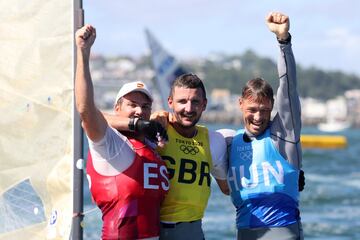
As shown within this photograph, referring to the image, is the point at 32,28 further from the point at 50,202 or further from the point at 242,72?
the point at 242,72

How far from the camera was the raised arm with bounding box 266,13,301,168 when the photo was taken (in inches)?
179

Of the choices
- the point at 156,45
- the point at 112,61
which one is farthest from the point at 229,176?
the point at 112,61

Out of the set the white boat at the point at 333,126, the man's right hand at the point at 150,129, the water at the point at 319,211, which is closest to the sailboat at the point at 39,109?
the man's right hand at the point at 150,129

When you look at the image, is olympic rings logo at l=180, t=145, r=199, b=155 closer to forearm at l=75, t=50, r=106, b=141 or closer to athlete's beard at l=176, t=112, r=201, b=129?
athlete's beard at l=176, t=112, r=201, b=129

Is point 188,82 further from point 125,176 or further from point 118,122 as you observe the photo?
point 125,176

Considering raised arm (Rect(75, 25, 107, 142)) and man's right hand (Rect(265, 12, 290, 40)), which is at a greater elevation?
man's right hand (Rect(265, 12, 290, 40))

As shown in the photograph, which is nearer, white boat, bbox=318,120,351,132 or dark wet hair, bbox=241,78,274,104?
dark wet hair, bbox=241,78,274,104

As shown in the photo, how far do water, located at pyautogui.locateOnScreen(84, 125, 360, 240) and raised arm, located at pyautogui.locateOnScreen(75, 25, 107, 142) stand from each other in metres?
6.20

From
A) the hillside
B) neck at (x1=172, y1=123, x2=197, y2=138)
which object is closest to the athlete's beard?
neck at (x1=172, y1=123, x2=197, y2=138)

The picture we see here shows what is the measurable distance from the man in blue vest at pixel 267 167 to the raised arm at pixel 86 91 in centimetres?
93

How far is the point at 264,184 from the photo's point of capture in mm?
4703

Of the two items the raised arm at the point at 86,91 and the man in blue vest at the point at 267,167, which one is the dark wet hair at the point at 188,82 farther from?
the raised arm at the point at 86,91

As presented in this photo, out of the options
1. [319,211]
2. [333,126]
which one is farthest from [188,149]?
[333,126]

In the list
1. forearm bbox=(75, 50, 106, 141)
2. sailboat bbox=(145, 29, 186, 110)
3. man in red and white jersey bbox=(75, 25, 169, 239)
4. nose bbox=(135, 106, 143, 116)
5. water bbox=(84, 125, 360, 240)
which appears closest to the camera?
forearm bbox=(75, 50, 106, 141)
